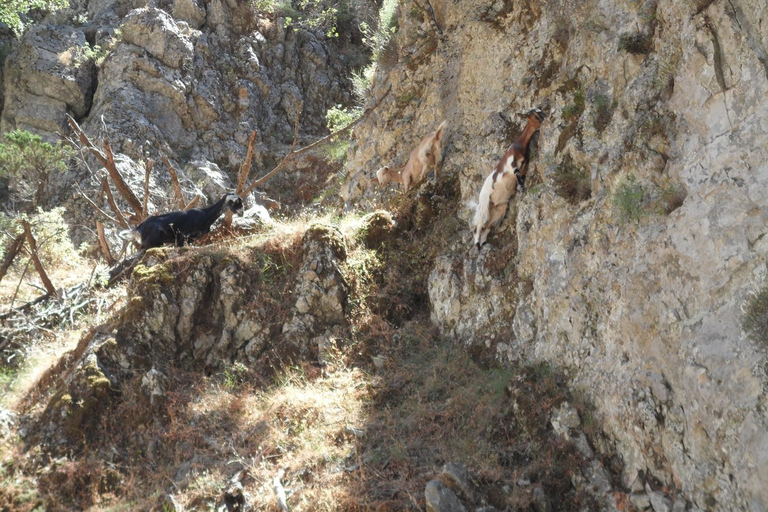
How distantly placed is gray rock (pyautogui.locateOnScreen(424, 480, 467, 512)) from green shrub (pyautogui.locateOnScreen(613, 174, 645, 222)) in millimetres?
2846

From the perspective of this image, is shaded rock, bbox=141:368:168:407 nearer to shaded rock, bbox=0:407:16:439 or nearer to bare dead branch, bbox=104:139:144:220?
shaded rock, bbox=0:407:16:439

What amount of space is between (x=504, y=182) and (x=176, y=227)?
17.5 ft

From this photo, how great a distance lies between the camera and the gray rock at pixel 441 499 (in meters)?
4.47

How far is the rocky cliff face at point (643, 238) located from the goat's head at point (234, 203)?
3.76 m

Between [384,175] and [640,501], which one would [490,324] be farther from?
[384,175]

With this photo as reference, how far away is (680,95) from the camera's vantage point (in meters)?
4.98

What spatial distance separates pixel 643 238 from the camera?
4848 mm

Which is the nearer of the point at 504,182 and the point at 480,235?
the point at 504,182

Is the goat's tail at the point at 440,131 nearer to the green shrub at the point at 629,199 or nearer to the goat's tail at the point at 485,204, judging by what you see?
the goat's tail at the point at 485,204

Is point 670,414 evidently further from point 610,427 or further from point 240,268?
point 240,268

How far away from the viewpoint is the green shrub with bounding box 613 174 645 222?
4.99m

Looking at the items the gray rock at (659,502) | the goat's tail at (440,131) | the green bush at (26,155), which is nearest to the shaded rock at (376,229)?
the goat's tail at (440,131)

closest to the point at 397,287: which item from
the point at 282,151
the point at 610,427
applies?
the point at 610,427

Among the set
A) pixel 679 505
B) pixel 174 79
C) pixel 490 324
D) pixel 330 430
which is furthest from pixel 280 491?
pixel 174 79
